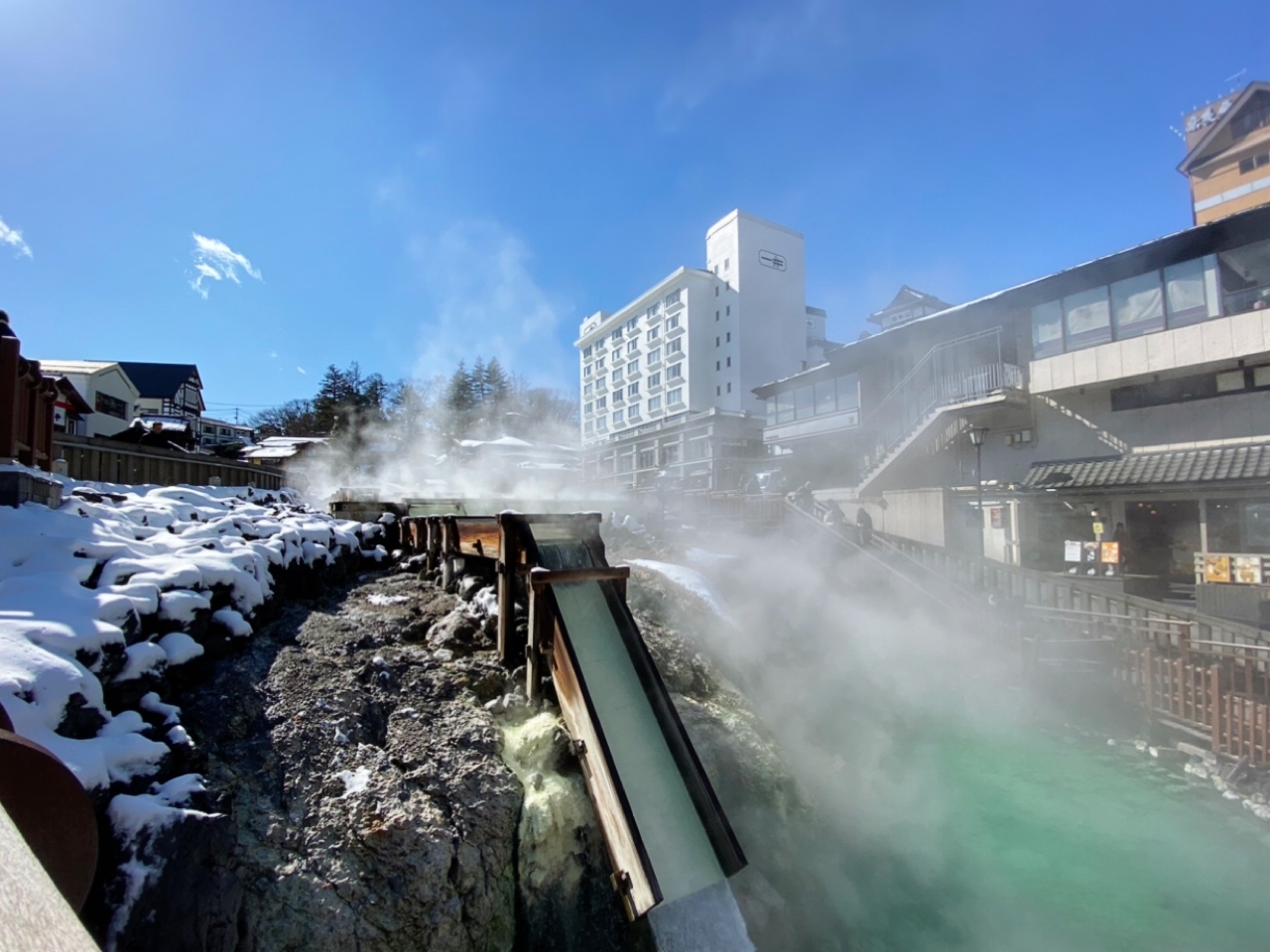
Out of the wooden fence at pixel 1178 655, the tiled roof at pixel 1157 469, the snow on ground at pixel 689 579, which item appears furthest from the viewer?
the tiled roof at pixel 1157 469

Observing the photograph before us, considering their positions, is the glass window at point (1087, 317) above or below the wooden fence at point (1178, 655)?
above

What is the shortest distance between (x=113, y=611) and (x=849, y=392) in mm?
21235

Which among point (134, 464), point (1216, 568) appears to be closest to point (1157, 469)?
point (1216, 568)

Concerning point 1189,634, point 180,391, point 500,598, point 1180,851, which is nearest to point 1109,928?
point 1180,851

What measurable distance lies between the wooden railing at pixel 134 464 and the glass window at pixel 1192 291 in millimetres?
20352

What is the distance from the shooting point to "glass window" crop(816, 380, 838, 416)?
21.6 m

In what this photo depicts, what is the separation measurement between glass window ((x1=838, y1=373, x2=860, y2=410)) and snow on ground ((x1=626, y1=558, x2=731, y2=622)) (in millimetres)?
12928

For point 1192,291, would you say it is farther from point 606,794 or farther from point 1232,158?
point 1232,158

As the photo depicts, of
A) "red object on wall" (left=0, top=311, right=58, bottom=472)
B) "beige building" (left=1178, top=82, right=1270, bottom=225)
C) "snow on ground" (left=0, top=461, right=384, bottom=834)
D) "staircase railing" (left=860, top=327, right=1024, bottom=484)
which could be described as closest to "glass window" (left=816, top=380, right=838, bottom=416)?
"staircase railing" (left=860, top=327, right=1024, bottom=484)

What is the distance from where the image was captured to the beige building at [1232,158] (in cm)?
2419

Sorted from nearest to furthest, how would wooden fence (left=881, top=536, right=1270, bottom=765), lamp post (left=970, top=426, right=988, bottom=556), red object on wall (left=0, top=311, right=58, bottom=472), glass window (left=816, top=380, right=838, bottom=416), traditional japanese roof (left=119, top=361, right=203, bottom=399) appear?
red object on wall (left=0, top=311, right=58, bottom=472) < wooden fence (left=881, top=536, right=1270, bottom=765) < lamp post (left=970, top=426, right=988, bottom=556) < glass window (left=816, top=380, right=838, bottom=416) < traditional japanese roof (left=119, top=361, right=203, bottom=399)

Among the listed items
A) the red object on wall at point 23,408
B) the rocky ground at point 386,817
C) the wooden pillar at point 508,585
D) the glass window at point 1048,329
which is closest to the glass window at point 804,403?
the glass window at point 1048,329

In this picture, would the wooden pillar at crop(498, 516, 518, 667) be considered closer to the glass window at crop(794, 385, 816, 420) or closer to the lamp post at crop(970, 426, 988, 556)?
the lamp post at crop(970, 426, 988, 556)

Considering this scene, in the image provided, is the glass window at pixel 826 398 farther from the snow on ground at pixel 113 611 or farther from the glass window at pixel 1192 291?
the snow on ground at pixel 113 611
